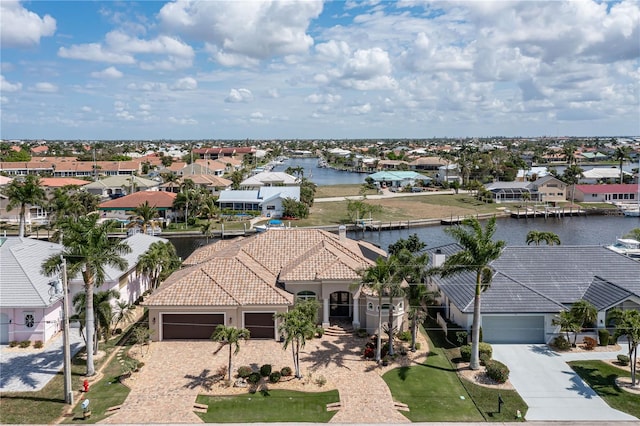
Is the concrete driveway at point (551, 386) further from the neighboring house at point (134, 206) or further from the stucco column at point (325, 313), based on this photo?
the neighboring house at point (134, 206)

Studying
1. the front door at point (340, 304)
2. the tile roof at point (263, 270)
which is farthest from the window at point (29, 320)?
the front door at point (340, 304)

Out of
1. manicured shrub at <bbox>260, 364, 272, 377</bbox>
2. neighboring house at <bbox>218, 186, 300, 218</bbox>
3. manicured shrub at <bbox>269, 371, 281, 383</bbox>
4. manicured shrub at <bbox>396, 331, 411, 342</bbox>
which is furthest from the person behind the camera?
neighboring house at <bbox>218, 186, 300, 218</bbox>

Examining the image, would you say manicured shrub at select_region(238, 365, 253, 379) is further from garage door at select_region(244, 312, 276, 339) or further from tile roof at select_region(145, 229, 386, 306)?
tile roof at select_region(145, 229, 386, 306)

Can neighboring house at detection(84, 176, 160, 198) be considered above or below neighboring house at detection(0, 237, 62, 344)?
above

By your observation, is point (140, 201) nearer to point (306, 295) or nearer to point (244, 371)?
point (306, 295)

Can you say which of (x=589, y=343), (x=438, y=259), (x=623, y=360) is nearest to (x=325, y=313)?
(x=438, y=259)

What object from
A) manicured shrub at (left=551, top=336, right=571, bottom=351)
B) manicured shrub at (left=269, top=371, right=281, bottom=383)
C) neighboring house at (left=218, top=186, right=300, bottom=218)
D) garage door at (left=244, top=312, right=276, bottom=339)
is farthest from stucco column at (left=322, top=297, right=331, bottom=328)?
neighboring house at (left=218, top=186, right=300, bottom=218)

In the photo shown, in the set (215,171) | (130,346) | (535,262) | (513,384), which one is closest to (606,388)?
(513,384)
